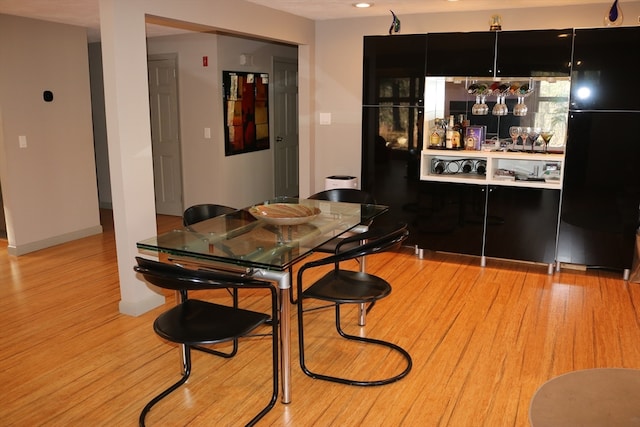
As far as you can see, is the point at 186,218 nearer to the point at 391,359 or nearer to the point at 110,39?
the point at 110,39

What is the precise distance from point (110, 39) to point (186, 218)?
1.21 m

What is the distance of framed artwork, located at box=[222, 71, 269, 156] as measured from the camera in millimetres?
6566

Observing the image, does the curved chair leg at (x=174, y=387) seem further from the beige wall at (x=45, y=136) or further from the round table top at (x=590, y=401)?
the beige wall at (x=45, y=136)

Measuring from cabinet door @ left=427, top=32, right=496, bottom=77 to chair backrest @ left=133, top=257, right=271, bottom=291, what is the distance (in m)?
3.30

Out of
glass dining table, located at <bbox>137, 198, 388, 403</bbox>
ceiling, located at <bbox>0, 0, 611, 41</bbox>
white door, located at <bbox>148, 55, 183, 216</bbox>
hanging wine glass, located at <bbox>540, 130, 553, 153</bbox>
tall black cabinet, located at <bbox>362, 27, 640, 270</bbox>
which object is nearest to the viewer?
glass dining table, located at <bbox>137, 198, 388, 403</bbox>

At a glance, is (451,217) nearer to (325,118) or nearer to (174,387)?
(325,118)

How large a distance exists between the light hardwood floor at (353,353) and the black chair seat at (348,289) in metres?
0.47

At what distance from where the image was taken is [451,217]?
5133 millimetres

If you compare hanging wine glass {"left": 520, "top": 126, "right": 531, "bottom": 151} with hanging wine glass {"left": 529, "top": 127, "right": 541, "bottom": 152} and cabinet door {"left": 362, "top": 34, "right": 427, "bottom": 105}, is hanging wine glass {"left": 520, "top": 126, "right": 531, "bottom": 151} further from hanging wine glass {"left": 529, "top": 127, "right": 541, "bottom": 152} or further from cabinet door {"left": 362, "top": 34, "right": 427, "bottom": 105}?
cabinet door {"left": 362, "top": 34, "right": 427, "bottom": 105}

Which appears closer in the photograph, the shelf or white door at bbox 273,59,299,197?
the shelf

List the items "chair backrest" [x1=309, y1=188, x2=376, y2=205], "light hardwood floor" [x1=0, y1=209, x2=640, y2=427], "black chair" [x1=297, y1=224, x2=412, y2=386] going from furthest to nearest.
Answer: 1. "chair backrest" [x1=309, y1=188, x2=376, y2=205]
2. "black chair" [x1=297, y1=224, x2=412, y2=386]
3. "light hardwood floor" [x1=0, y1=209, x2=640, y2=427]

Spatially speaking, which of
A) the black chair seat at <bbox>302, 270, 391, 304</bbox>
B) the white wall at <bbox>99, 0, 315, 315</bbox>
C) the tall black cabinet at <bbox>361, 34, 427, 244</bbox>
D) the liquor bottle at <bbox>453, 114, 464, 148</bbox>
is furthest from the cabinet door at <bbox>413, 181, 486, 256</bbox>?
the white wall at <bbox>99, 0, 315, 315</bbox>

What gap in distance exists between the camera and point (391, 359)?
3.23 metres

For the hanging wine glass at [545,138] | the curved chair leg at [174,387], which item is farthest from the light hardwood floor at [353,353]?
the hanging wine glass at [545,138]
